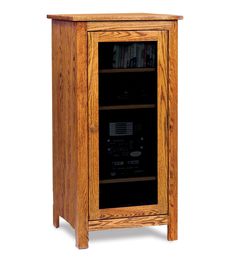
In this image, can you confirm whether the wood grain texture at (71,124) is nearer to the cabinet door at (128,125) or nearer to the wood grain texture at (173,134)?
the cabinet door at (128,125)

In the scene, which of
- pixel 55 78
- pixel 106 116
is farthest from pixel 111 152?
pixel 55 78

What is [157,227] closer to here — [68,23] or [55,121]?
[55,121]

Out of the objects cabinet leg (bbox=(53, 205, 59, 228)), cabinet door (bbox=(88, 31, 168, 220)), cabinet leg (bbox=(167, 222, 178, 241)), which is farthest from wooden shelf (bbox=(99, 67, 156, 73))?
cabinet leg (bbox=(53, 205, 59, 228))

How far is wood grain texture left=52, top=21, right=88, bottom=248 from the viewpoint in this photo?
7426mm

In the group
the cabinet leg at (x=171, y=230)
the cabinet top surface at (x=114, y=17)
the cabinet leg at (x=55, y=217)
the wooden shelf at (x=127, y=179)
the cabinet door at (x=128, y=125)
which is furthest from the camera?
the cabinet leg at (x=55, y=217)

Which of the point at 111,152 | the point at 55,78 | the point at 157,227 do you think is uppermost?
the point at 55,78

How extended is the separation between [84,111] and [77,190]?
0.54 meters

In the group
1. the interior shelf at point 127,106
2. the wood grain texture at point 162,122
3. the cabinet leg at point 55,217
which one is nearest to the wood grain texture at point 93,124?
the interior shelf at point 127,106

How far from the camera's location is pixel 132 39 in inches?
296

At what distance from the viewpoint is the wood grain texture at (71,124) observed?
7426 mm

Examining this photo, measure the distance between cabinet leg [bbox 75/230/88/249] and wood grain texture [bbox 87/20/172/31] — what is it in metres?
1.38

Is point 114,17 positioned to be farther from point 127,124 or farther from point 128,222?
point 128,222

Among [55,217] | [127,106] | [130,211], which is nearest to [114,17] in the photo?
[127,106]

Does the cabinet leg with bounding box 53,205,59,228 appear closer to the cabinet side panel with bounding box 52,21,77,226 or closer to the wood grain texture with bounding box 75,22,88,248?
the cabinet side panel with bounding box 52,21,77,226
